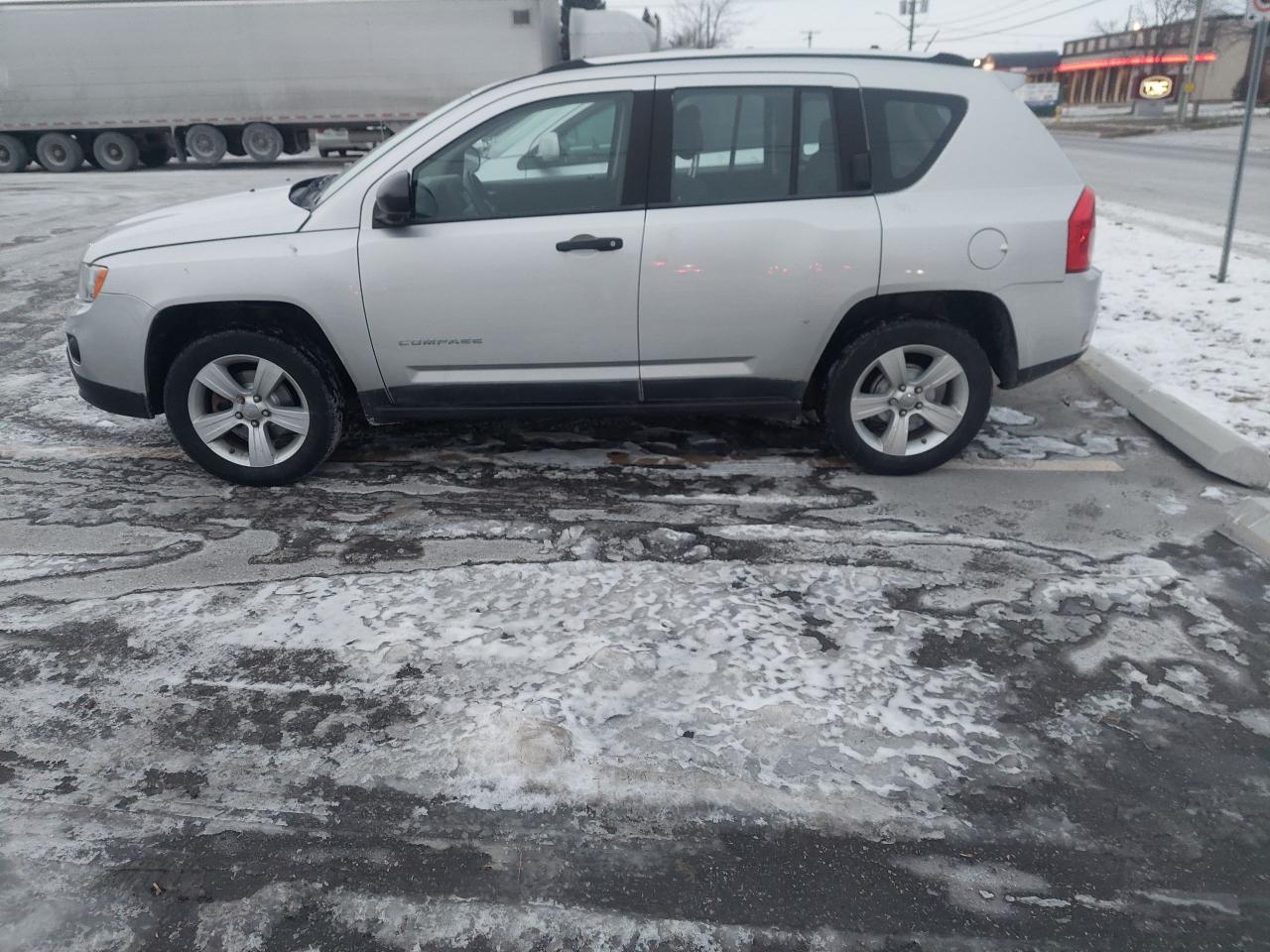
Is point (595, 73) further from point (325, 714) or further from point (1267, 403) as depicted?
point (1267, 403)

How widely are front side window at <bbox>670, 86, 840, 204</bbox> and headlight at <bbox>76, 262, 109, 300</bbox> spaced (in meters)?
2.64

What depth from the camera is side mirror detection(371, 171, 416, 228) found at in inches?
159

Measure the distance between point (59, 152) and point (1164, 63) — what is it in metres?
70.5

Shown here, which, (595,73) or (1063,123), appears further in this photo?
(1063,123)

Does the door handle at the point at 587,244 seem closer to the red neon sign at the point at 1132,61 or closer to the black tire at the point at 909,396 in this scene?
the black tire at the point at 909,396

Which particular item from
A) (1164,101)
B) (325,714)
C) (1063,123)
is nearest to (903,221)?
(325,714)

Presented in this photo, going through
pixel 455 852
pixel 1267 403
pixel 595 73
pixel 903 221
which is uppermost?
pixel 595 73

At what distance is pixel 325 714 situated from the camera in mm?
2873

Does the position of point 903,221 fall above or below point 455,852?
Answer: above

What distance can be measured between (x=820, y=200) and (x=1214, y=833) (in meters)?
2.90

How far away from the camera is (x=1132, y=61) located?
Answer: 233 feet

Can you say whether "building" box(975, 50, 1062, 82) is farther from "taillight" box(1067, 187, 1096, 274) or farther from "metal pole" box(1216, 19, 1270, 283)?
"taillight" box(1067, 187, 1096, 274)

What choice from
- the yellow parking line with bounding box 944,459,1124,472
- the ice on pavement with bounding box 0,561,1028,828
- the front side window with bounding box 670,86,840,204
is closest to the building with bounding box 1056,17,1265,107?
the yellow parking line with bounding box 944,459,1124,472

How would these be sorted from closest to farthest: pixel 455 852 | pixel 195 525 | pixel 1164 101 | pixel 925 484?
1. pixel 455 852
2. pixel 195 525
3. pixel 925 484
4. pixel 1164 101
